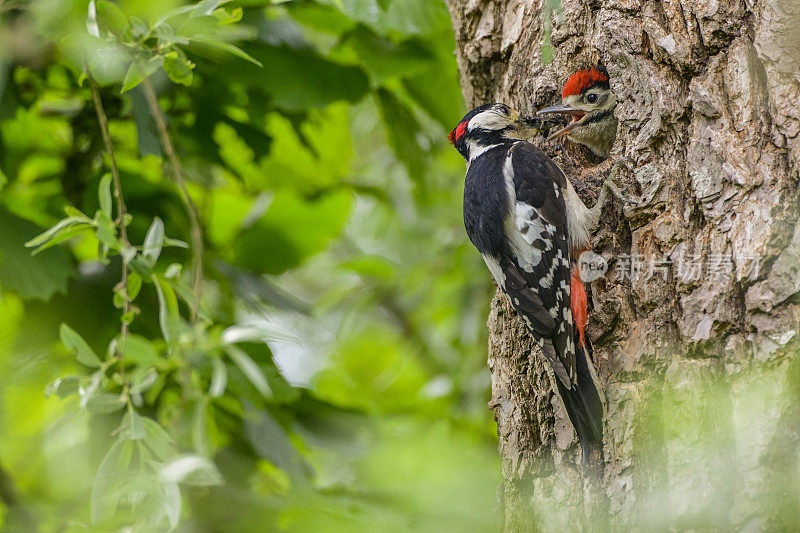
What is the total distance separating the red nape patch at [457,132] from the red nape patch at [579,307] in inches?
29.4

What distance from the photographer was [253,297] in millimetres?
2621

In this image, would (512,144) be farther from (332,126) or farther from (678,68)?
(332,126)

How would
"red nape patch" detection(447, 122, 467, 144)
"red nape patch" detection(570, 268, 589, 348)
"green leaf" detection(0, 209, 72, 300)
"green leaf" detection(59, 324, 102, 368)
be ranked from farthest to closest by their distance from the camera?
"red nape patch" detection(447, 122, 467, 144), "green leaf" detection(0, 209, 72, 300), "red nape patch" detection(570, 268, 589, 348), "green leaf" detection(59, 324, 102, 368)

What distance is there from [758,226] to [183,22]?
4.49 feet

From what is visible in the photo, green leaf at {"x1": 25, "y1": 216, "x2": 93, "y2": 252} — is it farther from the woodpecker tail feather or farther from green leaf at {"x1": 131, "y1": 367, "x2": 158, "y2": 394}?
the woodpecker tail feather

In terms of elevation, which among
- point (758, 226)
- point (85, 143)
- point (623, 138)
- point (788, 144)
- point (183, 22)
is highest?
point (85, 143)

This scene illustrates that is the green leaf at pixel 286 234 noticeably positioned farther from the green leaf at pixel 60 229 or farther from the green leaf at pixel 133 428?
the green leaf at pixel 133 428

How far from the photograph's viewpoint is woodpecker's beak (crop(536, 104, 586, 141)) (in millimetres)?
2201

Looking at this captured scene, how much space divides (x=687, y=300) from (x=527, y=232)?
64 centimetres

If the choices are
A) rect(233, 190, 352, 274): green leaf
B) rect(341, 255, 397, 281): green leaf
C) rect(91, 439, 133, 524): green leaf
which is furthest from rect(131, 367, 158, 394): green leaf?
rect(341, 255, 397, 281): green leaf

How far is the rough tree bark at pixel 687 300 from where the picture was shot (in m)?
1.53

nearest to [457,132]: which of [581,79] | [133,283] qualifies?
[581,79]

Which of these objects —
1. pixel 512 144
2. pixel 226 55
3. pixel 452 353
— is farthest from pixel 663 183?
pixel 452 353

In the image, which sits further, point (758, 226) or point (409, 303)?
point (409, 303)
